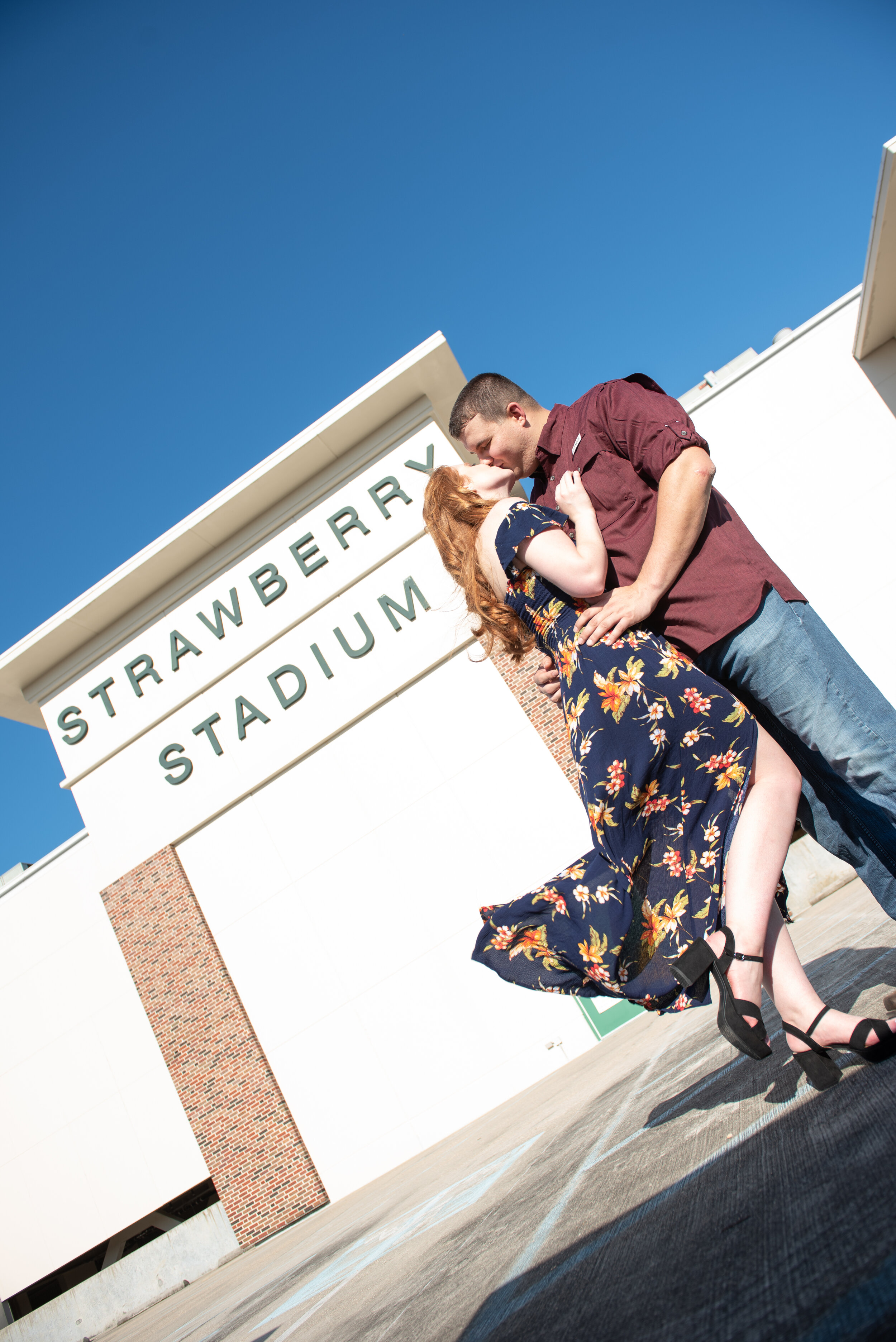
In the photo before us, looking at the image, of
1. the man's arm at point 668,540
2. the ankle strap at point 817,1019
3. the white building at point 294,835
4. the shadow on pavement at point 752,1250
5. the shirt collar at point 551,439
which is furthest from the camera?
the white building at point 294,835

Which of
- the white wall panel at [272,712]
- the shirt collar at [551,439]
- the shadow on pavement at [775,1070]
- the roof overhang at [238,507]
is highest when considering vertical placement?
the roof overhang at [238,507]

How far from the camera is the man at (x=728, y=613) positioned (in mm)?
1804

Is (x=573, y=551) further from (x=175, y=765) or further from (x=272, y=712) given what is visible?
(x=175, y=765)

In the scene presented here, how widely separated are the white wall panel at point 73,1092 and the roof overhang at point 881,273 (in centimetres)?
1319

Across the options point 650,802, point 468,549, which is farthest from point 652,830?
point 468,549

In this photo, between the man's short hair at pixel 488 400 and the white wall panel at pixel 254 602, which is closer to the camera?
the man's short hair at pixel 488 400

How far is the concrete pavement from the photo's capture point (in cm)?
68

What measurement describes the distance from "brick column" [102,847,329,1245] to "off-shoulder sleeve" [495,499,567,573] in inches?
384

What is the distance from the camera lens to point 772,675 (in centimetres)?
186

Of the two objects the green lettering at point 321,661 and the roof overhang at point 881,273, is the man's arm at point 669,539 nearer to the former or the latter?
the roof overhang at point 881,273

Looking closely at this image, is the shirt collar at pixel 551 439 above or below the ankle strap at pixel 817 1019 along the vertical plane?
above

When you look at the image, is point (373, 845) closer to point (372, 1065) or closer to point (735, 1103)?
point (372, 1065)

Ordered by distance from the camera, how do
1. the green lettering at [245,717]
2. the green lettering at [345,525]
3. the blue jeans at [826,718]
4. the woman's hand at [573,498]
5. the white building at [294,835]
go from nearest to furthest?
the blue jeans at [826,718], the woman's hand at [573,498], the white building at [294,835], the green lettering at [245,717], the green lettering at [345,525]

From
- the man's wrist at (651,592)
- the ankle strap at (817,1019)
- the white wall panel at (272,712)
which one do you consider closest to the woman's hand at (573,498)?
the man's wrist at (651,592)
